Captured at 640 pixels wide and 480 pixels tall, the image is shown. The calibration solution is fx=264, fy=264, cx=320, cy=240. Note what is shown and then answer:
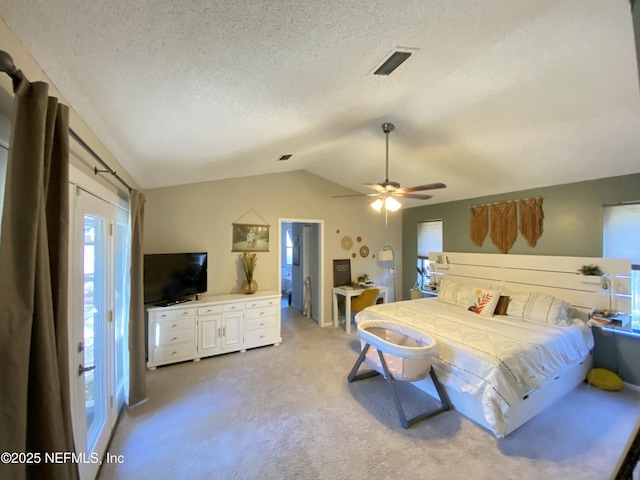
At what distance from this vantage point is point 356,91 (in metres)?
2.12

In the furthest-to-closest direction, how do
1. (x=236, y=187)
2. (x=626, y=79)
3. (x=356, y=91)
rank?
(x=236, y=187), (x=356, y=91), (x=626, y=79)

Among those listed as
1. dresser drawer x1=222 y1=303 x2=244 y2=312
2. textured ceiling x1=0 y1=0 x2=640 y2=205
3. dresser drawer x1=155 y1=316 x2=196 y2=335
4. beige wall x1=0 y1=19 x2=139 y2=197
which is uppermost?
textured ceiling x1=0 y1=0 x2=640 y2=205

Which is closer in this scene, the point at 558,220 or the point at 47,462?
the point at 47,462

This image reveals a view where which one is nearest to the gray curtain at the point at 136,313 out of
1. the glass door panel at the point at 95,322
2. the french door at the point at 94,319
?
the french door at the point at 94,319

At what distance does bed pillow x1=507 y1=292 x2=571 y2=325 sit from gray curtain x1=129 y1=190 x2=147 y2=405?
4.40m

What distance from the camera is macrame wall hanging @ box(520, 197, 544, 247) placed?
374cm

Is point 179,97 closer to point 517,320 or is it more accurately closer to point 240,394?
point 240,394

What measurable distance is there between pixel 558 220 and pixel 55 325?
4976 millimetres

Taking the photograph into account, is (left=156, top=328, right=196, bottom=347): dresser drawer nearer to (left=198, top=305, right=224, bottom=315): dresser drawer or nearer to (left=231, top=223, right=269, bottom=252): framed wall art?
(left=198, top=305, right=224, bottom=315): dresser drawer

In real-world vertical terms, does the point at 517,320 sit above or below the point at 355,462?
above

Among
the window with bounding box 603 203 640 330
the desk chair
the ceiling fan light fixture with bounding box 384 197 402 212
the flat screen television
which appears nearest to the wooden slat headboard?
the window with bounding box 603 203 640 330

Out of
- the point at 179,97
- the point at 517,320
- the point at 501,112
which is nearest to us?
the point at 179,97

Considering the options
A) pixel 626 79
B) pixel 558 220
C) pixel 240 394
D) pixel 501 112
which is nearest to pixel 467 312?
pixel 558 220

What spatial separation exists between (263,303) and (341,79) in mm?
3273
